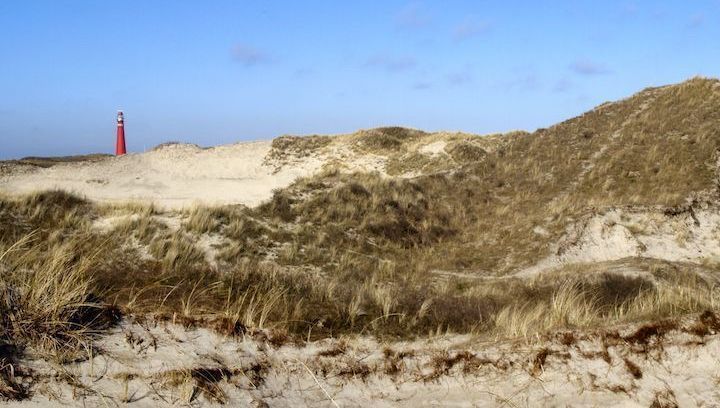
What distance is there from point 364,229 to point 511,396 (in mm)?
11600

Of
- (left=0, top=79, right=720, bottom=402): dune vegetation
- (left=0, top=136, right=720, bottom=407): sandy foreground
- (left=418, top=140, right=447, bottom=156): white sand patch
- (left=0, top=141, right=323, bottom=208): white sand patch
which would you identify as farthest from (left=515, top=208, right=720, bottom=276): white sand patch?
(left=418, top=140, right=447, bottom=156): white sand patch

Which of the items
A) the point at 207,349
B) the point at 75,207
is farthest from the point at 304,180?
the point at 207,349

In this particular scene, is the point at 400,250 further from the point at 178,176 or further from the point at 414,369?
the point at 178,176

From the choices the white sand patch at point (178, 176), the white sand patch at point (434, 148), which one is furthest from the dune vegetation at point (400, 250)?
the white sand patch at point (178, 176)

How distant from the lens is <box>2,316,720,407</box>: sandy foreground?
4848mm

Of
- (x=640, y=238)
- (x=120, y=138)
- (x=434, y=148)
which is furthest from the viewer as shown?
(x=120, y=138)

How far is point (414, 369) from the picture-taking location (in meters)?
5.56

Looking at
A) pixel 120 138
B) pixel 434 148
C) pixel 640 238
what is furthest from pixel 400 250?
pixel 120 138

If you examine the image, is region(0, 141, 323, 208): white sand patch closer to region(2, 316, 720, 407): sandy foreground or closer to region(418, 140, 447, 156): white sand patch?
region(418, 140, 447, 156): white sand patch

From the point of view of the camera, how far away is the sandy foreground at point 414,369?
4.85m

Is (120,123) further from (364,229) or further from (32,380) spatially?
(32,380)

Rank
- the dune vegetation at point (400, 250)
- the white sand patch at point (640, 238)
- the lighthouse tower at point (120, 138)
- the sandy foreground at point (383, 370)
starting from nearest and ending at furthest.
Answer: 1. the sandy foreground at point (383, 370)
2. the dune vegetation at point (400, 250)
3. the white sand patch at point (640, 238)
4. the lighthouse tower at point (120, 138)

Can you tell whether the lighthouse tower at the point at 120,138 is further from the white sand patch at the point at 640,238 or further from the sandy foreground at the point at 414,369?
the sandy foreground at the point at 414,369

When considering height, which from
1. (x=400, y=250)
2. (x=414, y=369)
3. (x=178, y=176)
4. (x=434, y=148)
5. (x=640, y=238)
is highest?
(x=434, y=148)
